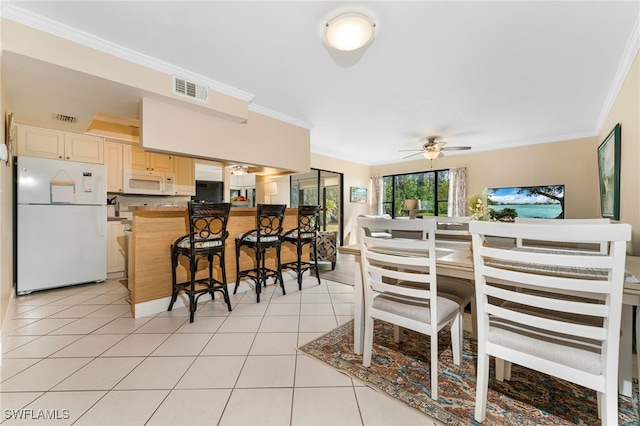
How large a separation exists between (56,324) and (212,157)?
2.19 m

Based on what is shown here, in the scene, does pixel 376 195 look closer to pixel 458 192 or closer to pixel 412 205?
pixel 412 205

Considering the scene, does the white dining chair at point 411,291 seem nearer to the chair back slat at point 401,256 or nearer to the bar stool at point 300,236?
the chair back slat at point 401,256

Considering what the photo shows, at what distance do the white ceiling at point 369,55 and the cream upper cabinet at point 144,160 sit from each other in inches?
43.9

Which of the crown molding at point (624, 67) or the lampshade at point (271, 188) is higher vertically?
the crown molding at point (624, 67)

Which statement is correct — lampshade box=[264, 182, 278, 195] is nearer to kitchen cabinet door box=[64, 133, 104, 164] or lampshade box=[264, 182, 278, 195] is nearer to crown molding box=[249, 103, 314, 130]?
crown molding box=[249, 103, 314, 130]

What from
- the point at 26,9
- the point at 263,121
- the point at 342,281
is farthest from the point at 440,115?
the point at 26,9

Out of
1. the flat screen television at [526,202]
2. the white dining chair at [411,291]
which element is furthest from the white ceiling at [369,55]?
the flat screen television at [526,202]

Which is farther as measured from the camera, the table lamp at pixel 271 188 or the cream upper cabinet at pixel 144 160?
the table lamp at pixel 271 188

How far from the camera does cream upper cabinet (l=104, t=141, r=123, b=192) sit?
4.00 meters

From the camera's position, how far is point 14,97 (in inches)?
98.5

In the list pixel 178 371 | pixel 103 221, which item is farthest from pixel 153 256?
pixel 103 221

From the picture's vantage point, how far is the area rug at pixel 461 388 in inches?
53.2

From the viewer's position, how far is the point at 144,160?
435 centimetres

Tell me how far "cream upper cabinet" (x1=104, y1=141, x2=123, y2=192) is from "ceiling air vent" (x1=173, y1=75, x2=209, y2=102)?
7.77 feet
